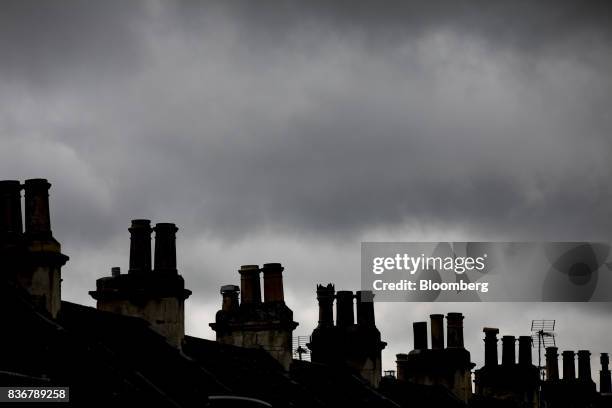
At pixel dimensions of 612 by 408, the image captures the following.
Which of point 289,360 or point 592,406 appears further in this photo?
point 592,406

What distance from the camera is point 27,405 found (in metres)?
27.0

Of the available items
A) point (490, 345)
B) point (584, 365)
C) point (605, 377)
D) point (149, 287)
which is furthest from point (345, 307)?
point (605, 377)

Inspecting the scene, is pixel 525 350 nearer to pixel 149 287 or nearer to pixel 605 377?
pixel 605 377

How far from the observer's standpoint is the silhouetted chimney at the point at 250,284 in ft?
142

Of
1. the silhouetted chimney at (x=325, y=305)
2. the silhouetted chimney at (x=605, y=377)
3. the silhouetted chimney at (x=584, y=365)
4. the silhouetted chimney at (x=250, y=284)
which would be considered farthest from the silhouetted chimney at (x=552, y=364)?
the silhouetted chimney at (x=250, y=284)

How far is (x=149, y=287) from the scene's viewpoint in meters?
37.0

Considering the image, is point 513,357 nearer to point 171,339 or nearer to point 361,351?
point 361,351

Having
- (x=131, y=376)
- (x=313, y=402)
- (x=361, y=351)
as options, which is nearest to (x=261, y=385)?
(x=313, y=402)

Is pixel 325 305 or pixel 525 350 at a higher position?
pixel 525 350

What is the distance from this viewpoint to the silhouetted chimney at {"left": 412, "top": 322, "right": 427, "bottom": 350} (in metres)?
56.8

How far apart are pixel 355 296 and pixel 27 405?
24.6 m

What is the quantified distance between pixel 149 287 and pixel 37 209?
6.17 m

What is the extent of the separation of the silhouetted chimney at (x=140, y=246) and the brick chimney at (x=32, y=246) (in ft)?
18.4

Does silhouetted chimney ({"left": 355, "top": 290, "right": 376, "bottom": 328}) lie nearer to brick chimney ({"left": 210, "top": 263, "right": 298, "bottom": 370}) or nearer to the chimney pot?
brick chimney ({"left": 210, "top": 263, "right": 298, "bottom": 370})
